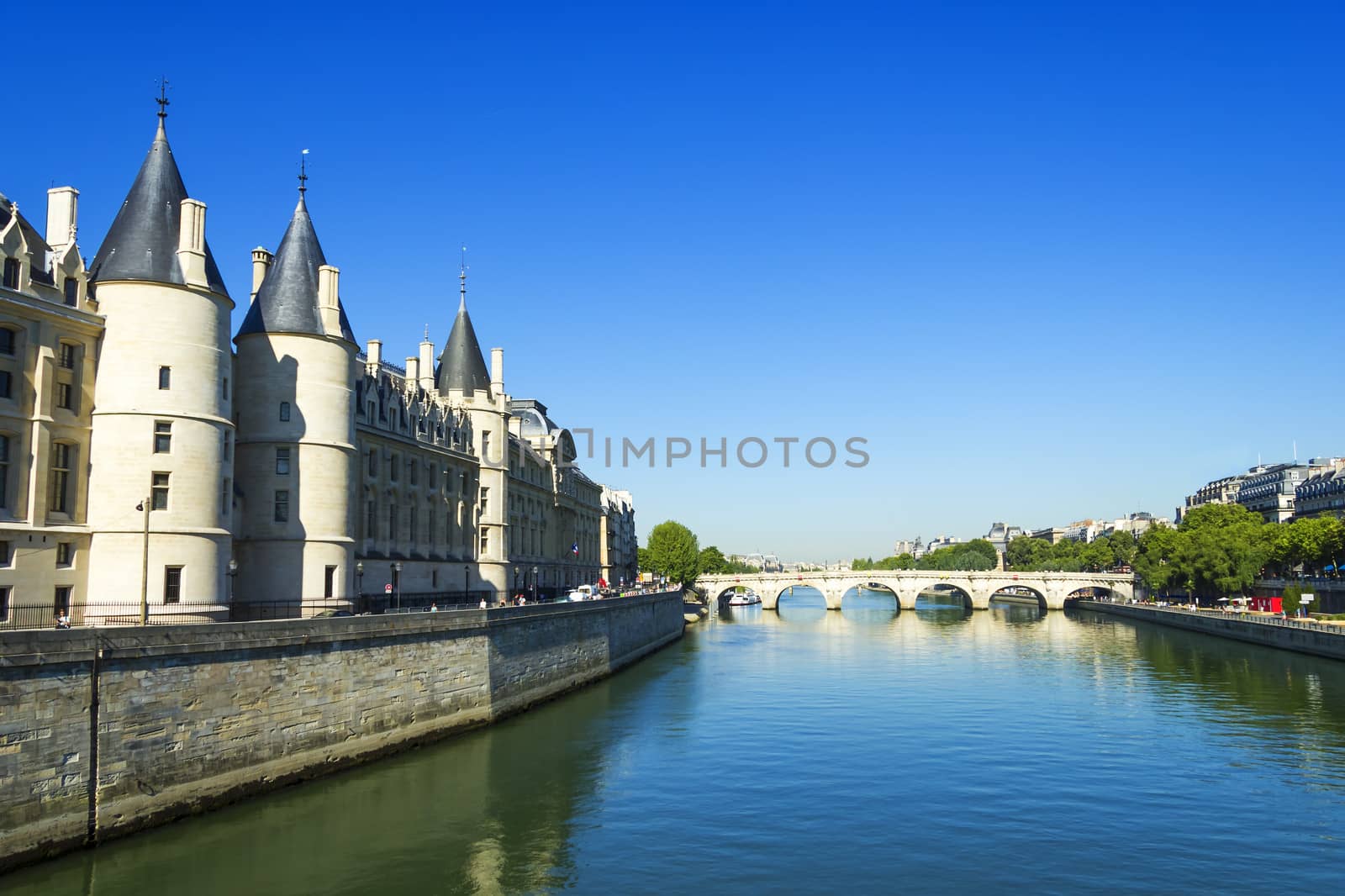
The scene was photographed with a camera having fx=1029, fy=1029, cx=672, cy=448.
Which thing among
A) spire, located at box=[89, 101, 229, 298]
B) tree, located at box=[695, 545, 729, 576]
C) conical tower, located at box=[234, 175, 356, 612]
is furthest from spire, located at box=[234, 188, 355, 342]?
tree, located at box=[695, 545, 729, 576]

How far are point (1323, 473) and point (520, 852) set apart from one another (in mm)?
148820

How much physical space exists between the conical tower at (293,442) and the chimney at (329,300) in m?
0.04

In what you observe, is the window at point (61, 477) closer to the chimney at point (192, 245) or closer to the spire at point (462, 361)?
the chimney at point (192, 245)

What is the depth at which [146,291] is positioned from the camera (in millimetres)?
33094

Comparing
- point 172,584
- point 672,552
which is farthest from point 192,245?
point 672,552

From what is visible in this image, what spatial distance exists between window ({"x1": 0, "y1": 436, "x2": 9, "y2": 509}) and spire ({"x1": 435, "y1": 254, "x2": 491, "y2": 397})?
1355 inches

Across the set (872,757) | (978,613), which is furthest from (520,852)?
(978,613)

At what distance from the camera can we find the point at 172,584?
3297 centimetres

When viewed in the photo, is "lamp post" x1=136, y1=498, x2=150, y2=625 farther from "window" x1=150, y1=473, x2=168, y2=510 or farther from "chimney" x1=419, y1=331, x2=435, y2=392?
"chimney" x1=419, y1=331, x2=435, y2=392

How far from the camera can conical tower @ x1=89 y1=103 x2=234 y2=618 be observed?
32.2m

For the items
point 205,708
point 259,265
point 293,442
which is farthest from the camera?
point 259,265

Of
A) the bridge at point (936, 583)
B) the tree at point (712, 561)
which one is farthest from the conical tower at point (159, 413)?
the tree at point (712, 561)

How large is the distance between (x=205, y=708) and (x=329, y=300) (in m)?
19.6

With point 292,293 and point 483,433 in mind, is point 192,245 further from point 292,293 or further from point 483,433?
point 483,433
